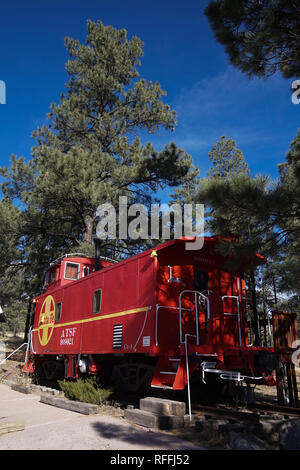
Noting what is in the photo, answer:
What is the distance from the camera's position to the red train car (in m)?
7.21

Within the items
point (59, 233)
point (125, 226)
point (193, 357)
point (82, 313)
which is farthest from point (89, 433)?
point (59, 233)

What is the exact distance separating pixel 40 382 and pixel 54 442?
955cm

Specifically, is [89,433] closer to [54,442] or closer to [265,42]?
[54,442]

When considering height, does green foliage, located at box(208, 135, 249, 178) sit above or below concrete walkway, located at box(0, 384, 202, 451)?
above

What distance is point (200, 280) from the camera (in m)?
8.49

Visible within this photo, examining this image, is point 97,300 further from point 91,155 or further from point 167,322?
point 91,155

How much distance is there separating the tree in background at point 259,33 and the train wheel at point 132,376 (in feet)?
21.9

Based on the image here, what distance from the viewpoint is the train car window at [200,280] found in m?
8.41

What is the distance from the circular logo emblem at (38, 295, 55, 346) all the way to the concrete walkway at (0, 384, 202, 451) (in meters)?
5.03

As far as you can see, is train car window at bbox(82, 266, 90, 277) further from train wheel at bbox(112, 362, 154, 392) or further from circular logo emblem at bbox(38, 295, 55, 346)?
train wheel at bbox(112, 362, 154, 392)

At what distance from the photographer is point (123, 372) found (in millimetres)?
8914

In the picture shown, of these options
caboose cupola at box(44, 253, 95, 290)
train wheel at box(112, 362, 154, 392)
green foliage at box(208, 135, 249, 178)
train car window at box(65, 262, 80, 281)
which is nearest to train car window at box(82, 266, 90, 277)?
caboose cupola at box(44, 253, 95, 290)

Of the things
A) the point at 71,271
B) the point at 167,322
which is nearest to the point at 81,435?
the point at 167,322

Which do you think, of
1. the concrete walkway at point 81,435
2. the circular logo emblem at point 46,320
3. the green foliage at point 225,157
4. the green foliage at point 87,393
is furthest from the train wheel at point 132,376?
the green foliage at point 225,157
